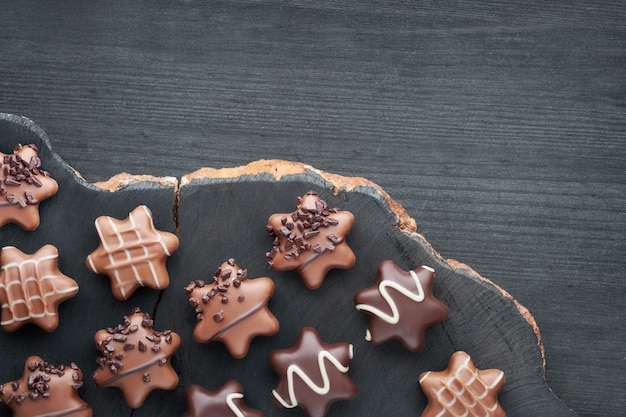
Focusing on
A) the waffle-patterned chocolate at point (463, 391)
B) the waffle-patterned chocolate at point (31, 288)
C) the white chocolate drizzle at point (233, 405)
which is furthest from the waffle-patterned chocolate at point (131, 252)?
the waffle-patterned chocolate at point (463, 391)

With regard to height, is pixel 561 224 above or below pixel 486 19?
below

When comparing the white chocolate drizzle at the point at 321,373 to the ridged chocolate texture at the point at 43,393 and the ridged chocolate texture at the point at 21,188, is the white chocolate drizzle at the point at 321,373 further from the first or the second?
the ridged chocolate texture at the point at 21,188

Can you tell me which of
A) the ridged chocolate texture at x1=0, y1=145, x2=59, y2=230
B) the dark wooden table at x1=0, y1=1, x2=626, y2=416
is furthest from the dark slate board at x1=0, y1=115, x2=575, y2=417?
the dark wooden table at x1=0, y1=1, x2=626, y2=416

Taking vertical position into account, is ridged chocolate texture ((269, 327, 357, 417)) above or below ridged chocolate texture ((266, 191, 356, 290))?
below

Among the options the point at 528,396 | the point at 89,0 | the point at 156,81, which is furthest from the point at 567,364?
the point at 89,0

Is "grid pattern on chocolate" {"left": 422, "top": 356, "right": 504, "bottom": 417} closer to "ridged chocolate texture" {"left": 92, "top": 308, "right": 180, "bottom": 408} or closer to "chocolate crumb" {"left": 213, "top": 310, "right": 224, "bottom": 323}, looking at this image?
"chocolate crumb" {"left": 213, "top": 310, "right": 224, "bottom": 323}

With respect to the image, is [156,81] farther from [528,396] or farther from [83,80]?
[528,396]

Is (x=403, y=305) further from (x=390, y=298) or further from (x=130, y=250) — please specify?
(x=130, y=250)
